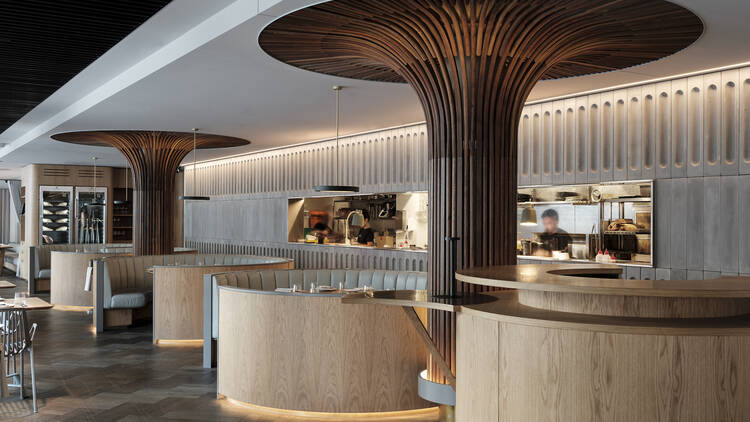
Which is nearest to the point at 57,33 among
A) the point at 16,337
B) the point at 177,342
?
the point at 16,337

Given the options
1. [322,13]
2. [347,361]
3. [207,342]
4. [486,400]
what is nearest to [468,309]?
[486,400]

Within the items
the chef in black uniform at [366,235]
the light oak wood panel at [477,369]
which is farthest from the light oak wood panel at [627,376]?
the chef in black uniform at [366,235]

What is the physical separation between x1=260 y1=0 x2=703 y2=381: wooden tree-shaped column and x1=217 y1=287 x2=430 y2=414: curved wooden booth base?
505 millimetres

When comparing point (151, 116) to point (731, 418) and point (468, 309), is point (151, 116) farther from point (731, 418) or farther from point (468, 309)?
point (731, 418)

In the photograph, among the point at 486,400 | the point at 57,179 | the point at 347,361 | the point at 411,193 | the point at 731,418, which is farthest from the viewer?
the point at 57,179

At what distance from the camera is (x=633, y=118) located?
791 cm

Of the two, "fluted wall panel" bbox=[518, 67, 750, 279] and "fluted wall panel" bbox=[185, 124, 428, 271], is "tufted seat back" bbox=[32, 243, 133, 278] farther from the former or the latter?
"fluted wall panel" bbox=[518, 67, 750, 279]

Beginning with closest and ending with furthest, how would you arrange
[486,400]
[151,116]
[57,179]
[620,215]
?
1. [486,400]
2. [620,215]
3. [151,116]
4. [57,179]

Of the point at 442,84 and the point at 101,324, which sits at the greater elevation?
the point at 442,84

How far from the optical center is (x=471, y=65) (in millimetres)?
5262

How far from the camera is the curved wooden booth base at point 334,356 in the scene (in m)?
5.83

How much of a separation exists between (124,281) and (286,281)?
3.85 meters

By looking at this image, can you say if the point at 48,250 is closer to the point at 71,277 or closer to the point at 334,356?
the point at 71,277

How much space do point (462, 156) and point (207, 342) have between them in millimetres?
4081
